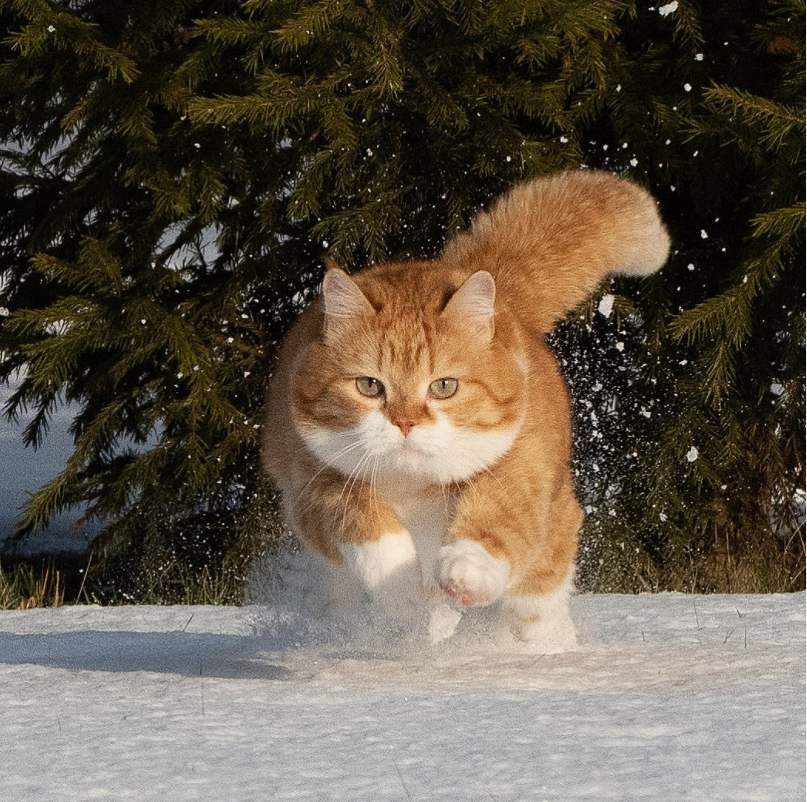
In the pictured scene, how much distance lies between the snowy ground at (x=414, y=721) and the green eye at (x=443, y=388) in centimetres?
72

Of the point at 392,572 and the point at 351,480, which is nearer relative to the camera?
the point at 392,572

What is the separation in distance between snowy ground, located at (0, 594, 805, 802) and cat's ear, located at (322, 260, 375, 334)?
0.95 metres

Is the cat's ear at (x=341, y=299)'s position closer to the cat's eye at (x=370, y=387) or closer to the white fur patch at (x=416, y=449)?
the cat's eye at (x=370, y=387)

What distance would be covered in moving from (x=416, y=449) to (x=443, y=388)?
0.71ft

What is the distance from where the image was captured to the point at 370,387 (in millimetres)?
3465

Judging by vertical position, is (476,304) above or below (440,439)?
above

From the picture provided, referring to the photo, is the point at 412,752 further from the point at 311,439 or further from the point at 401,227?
the point at 401,227

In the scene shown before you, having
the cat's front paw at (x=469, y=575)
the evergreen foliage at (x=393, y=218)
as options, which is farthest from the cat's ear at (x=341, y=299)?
the evergreen foliage at (x=393, y=218)

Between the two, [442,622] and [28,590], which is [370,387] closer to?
[442,622]

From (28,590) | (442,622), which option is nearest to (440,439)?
(442,622)

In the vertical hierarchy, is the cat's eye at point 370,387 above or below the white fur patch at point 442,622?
above

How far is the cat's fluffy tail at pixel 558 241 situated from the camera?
13.2ft

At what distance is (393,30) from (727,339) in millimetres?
1874

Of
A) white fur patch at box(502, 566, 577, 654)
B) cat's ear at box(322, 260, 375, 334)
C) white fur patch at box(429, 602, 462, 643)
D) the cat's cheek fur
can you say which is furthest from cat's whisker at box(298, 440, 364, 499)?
white fur patch at box(502, 566, 577, 654)
